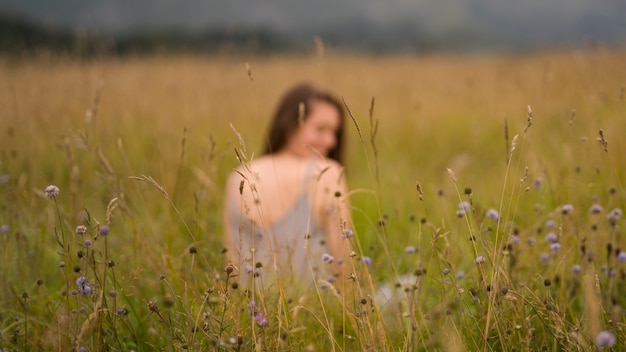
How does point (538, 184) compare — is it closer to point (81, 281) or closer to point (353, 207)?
point (353, 207)

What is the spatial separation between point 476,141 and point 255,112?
2461 mm

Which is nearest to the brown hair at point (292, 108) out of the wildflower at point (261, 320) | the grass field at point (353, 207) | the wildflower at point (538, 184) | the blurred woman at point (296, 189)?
the blurred woman at point (296, 189)

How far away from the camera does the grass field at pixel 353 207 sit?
1354mm

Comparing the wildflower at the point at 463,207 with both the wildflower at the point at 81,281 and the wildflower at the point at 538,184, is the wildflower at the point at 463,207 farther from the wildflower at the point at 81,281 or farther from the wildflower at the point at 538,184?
the wildflower at the point at 81,281

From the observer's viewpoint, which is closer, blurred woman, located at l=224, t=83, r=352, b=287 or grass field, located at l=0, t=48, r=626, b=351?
grass field, located at l=0, t=48, r=626, b=351

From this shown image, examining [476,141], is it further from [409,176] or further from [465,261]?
[465,261]

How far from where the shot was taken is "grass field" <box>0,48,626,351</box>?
1.35m

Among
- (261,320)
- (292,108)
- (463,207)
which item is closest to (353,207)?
(463,207)

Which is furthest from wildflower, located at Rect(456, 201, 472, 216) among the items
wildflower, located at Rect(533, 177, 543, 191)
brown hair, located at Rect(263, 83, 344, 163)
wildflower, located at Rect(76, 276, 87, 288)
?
brown hair, located at Rect(263, 83, 344, 163)

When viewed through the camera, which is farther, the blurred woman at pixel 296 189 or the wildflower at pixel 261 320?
the blurred woman at pixel 296 189

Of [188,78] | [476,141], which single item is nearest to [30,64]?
[188,78]

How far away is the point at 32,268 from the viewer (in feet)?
6.79

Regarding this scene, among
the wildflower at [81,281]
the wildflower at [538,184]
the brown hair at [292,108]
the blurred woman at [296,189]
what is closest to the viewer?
the wildflower at [81,281]

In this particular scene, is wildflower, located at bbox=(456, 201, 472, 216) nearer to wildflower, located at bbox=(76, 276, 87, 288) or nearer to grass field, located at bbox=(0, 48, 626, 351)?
grass field, located at bbox=(0, 48, 626, 351)
